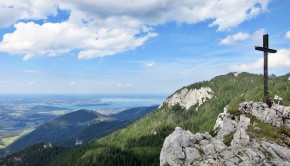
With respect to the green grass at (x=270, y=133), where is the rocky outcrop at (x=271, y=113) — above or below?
above

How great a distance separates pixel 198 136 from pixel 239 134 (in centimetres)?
592

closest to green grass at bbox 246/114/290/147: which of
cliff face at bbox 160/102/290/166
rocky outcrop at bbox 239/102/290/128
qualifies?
cliff face at bbox 160/102/290/166

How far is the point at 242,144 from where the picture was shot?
45.0 metres

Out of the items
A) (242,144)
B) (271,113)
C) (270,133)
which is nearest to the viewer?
(242,144)

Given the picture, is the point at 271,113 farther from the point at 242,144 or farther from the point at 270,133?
the point at 242,144

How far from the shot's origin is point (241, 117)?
55.7 m

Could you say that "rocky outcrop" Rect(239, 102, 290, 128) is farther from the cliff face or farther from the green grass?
the green grass

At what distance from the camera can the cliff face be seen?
42.0 m

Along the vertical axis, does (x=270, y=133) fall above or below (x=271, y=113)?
below

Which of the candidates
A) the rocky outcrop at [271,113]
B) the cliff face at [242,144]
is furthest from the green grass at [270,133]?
the rocky outcrop at [271,113]

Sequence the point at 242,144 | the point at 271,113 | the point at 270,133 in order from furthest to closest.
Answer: the point at 271,113
the point at 270,133
the point at 242,144

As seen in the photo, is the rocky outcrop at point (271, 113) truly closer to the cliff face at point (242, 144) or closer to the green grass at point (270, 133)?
the cliff face at point (242, 144)

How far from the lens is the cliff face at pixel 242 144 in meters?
42.0

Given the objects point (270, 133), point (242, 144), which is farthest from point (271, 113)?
point (242, 144)
